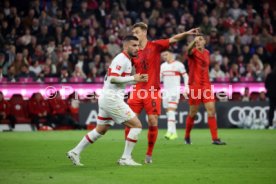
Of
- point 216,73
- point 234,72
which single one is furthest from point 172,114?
point 234,72

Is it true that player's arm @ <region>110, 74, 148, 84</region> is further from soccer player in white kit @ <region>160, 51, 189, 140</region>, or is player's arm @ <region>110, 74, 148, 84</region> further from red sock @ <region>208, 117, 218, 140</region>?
soccer player in white kit @ <region>160, 51, 189, 140</region>

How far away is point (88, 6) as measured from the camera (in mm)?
29203

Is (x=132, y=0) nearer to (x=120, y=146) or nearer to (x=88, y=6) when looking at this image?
(x=88, y=6)

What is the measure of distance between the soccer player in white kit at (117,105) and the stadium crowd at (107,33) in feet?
43.9

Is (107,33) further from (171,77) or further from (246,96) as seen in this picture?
(171,77)

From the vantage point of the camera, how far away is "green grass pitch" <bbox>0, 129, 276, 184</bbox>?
999 centimetres

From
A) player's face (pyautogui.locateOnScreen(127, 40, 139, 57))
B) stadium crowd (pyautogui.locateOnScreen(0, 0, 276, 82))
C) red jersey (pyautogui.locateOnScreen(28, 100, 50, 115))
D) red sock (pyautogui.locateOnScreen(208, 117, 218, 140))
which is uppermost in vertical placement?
stadium crowd (pyautogui.locateOnScreen(0, 0, 276, 82))

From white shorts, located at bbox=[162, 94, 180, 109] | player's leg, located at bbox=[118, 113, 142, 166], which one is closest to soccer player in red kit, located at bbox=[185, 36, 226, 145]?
white shorts, located at bbox=[162, 94, 180, 109]

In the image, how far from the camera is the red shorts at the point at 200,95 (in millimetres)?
17391

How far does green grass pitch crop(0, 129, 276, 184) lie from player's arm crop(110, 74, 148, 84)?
4.79 feet

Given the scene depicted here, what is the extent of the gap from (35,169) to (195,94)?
697 cm

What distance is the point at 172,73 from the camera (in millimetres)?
21266

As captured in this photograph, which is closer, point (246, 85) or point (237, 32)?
point (246, 85)

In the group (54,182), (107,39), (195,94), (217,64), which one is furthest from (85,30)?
(54,182)
